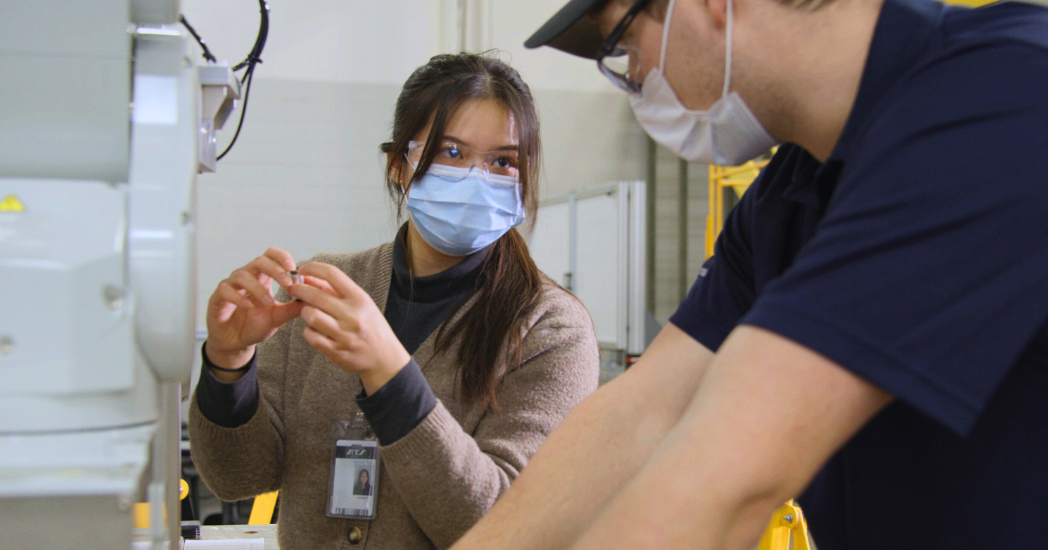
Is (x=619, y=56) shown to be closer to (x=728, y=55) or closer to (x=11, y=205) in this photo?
(x=728, y=55)

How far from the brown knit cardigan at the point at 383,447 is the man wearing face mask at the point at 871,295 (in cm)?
22

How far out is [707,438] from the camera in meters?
0.53

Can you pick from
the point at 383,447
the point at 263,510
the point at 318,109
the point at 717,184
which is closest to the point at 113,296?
the point at 383,447

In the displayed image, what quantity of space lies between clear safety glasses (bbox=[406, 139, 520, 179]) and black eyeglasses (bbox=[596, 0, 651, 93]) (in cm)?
35

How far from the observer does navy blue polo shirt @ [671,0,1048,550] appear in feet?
1.61

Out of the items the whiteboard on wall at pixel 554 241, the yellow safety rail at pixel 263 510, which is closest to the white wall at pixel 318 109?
the whiteboard on wall at pixel 554 241

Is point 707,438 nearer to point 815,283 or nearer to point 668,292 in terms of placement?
point 815,283

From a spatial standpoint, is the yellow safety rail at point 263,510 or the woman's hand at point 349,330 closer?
the woman's hand at point 349,330

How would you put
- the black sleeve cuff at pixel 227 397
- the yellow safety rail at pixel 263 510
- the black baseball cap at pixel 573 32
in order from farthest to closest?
the yellow safety rail at pixel 263 510
the black sleeve cuff at pixel 227 397
the black baseball cap at pixel 573 32

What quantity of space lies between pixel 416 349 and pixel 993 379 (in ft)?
2.92

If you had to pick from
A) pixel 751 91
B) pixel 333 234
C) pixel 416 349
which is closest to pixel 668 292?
pixel 333 234

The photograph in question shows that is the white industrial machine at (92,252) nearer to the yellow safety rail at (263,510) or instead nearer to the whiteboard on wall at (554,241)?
the yellow safety rail at (263,510)

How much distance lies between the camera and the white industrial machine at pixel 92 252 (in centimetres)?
58

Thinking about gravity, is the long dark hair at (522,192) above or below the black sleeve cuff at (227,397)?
above
